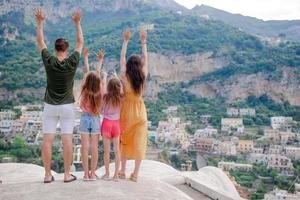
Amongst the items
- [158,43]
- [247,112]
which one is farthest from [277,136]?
[158,43]

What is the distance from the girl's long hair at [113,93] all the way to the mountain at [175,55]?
68.5 meters

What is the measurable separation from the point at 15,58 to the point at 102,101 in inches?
3254

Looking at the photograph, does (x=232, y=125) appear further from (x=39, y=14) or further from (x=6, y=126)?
(x=39, y=14)

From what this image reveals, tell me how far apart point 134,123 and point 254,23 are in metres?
172

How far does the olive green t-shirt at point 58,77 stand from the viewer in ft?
17.6

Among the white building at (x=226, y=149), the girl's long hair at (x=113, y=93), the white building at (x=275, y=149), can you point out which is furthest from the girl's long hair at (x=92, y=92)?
the white building at (x=275, y=149)

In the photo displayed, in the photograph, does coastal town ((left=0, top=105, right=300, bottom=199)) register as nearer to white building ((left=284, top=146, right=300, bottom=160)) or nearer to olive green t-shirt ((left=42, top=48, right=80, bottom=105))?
white building ((left=284, top=146, right=300, bottom=160))

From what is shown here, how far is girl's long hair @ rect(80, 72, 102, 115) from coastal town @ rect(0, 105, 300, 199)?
46.7m

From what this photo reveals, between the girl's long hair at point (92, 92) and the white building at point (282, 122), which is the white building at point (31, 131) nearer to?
the white building at point (282, 122)

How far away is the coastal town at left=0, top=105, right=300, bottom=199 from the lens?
56594 millimetres

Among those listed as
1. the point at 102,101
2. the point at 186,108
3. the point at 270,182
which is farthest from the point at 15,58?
the point at 102,101

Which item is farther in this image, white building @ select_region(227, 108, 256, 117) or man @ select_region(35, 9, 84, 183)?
white building @ select_region(227, 108, 256, 117)

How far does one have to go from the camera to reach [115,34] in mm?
101938

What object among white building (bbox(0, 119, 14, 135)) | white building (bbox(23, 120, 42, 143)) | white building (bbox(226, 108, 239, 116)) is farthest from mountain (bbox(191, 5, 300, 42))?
white building (bbox(0, 119, 14, 135))
